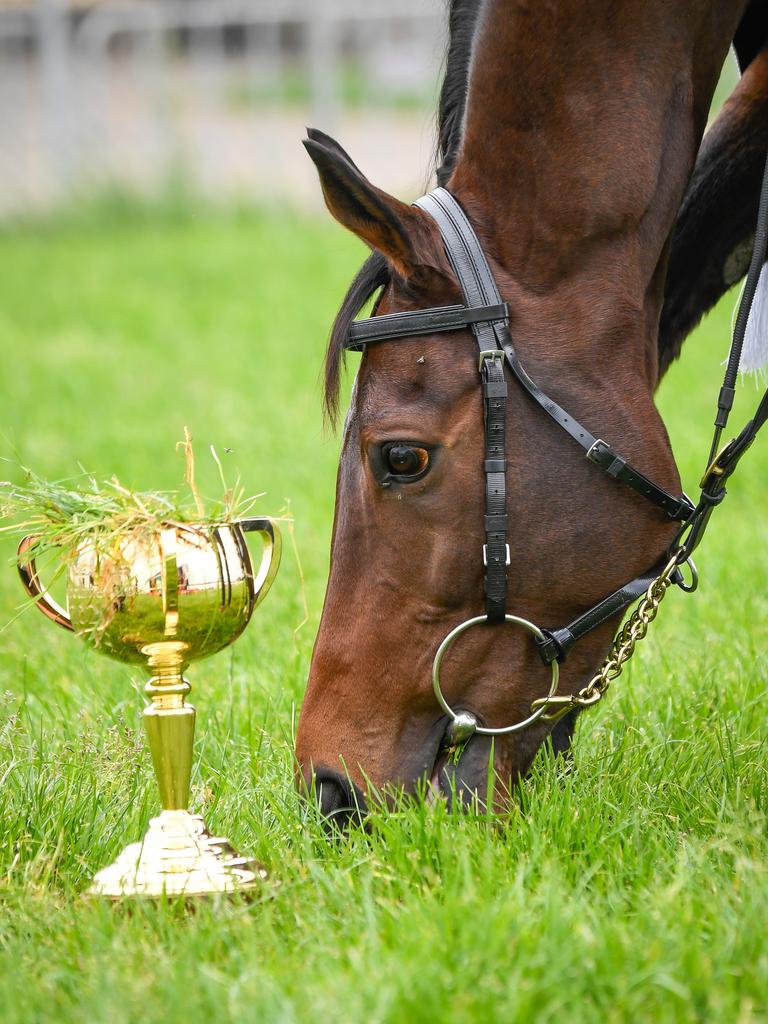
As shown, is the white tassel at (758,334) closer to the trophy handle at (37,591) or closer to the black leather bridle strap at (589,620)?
the black leather bridle strap at (589,620)

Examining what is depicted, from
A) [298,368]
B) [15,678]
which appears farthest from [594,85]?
[298,368]

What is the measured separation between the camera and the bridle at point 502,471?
7.58 feet

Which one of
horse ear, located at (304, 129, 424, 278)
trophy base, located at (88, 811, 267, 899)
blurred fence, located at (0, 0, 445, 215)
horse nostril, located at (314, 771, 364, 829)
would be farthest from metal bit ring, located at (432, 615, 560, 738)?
blurred fence, located at (0, 0, 445, 215)

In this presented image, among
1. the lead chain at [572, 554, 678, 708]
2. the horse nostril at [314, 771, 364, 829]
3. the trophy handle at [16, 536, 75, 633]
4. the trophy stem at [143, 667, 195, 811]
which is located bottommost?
the horse nostril at [314, 771, 364, 829]

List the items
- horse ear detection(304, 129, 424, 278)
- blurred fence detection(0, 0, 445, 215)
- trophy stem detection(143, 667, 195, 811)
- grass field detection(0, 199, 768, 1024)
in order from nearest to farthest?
grass field detection(0, 199, 768, 1024) → horse ear detection(304, 129, 424, 278) → trophy stem detection(143, 667, 195, 811) → blurred fence detection(0, 0, 445, 215)

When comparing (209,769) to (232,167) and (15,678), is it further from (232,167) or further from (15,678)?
(232,167)

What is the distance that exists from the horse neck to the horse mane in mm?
88

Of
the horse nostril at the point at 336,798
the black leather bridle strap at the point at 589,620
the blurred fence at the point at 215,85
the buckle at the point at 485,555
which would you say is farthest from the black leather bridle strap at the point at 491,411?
the blurred fence at the point at 215,85

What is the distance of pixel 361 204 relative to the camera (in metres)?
2.22

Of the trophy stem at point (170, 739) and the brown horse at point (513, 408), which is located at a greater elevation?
the brown horse at point (513, 408)

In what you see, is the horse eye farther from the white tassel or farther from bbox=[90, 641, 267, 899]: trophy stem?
the white tassel

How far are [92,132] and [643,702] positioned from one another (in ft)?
43.0

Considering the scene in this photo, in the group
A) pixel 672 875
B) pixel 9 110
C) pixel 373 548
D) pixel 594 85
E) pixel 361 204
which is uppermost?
pixel 9 110

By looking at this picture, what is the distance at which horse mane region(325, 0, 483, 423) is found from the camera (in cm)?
239
